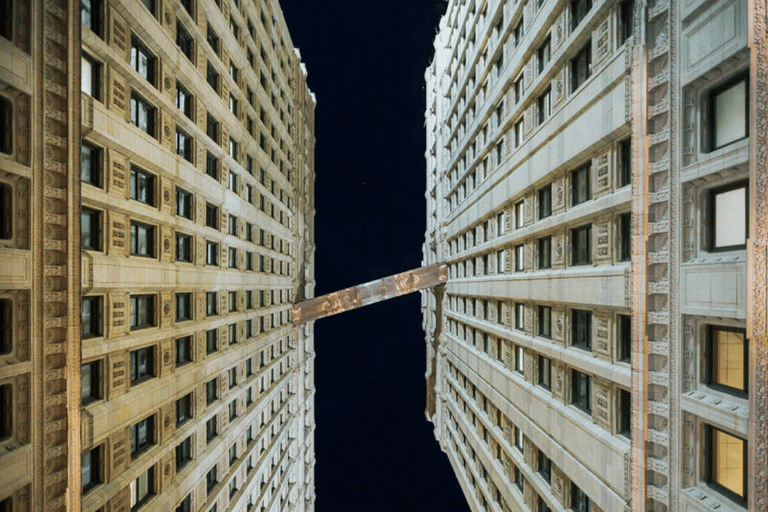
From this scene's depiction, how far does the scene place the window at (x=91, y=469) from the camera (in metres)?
14.3

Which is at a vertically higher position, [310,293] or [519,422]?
[310,293]

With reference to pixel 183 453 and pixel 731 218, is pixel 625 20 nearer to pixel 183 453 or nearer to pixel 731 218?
pixel 731 218

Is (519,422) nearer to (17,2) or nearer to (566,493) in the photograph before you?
(566,493)

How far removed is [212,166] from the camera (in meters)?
24.4

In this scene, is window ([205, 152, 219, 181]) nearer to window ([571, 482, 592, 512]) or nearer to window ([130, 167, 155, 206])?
window ([130, 167, 155, 206])

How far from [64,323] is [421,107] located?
8444cm

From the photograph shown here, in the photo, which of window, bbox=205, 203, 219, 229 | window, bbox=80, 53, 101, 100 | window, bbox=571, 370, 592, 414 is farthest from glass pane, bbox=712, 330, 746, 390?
window, bbox=205, 203, 219, 229

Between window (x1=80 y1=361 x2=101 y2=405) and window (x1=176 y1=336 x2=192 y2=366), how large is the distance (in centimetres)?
541

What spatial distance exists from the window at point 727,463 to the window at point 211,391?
21.4 m

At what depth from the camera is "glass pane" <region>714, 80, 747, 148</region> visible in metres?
9.89

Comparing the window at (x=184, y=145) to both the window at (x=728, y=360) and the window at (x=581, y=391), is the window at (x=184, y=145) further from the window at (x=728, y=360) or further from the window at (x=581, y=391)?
the window at (x=728, y=360)

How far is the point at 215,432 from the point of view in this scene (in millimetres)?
24094

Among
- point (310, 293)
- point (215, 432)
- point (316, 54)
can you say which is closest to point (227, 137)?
point (215, 432)

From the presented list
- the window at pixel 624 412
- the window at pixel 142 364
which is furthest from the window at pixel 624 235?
the window at pixel 142 364
